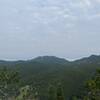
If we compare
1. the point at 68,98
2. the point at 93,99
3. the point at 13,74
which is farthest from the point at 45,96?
the point at 93,99

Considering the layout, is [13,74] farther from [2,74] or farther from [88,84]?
[88,84]

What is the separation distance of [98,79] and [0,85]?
73.9 m

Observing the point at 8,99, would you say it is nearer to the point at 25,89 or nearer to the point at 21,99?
the point at 25,89

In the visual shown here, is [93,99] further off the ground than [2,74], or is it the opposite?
[2,74]

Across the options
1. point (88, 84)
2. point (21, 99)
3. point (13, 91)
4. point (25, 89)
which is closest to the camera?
point (88, 84)

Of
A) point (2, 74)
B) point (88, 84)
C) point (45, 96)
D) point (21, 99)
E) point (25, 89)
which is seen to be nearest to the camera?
point (88, 84)

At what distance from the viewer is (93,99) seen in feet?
256

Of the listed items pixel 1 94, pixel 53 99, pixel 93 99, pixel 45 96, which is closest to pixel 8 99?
pixel 1 94

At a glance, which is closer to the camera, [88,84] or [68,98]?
[88,84]

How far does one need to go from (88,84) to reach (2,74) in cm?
6936

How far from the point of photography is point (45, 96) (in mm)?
197000

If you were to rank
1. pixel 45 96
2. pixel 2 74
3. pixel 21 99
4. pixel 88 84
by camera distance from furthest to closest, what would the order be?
pixel 45 96 → pixel 2 74 → pixel 21 99 → pixel 88 84

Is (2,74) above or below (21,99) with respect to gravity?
above

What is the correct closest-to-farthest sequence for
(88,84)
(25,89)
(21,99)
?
(88,84), (21,99), (25,89)
